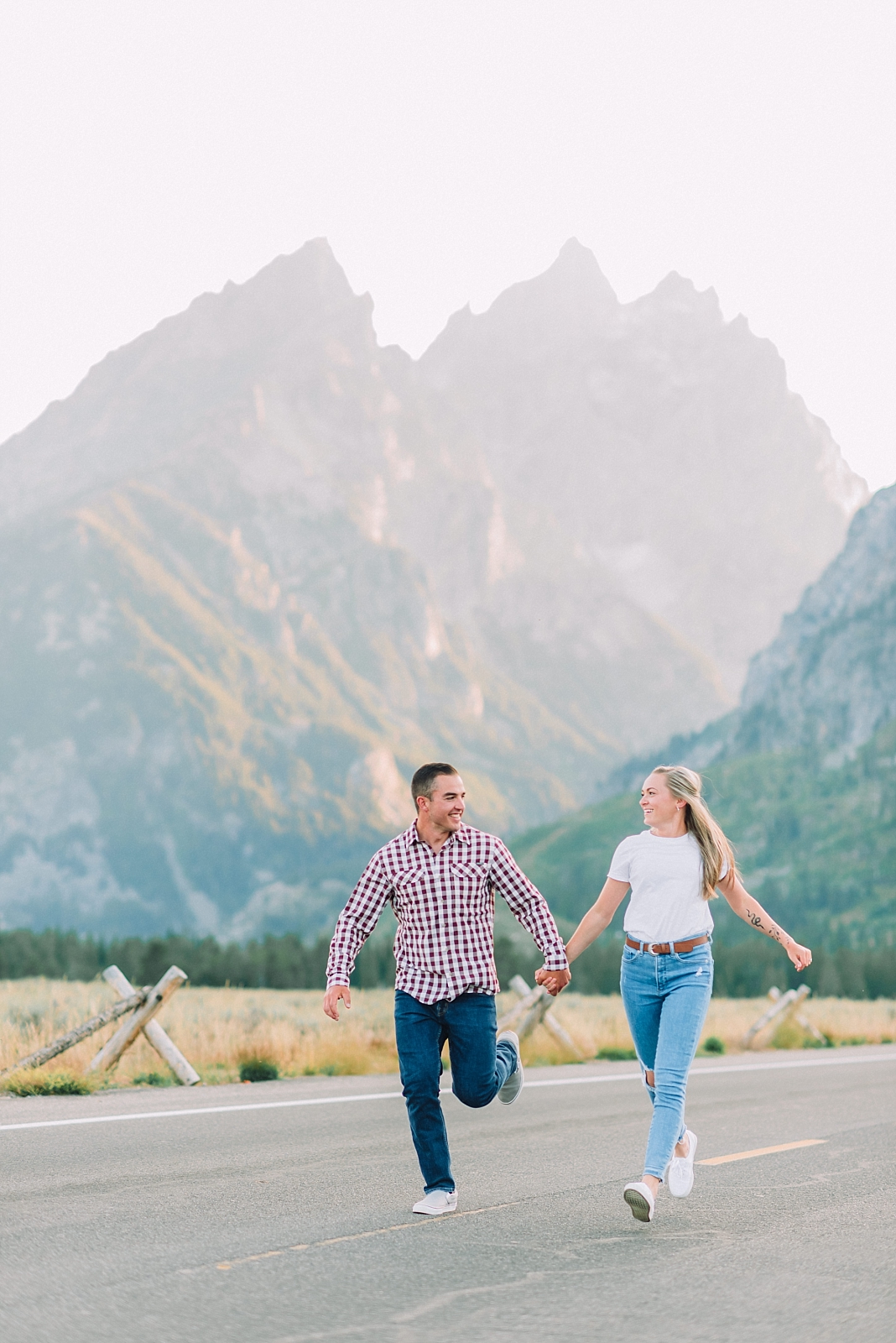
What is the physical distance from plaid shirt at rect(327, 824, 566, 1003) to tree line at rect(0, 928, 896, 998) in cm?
3317

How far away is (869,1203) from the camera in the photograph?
720 cm

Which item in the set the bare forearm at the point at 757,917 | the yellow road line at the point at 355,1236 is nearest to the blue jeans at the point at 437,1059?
the yellow road line at the point at 355,1236

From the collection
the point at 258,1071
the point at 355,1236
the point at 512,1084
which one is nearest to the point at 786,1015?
the point at 258,1071

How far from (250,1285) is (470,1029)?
1.64 m

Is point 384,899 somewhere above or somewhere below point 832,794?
below

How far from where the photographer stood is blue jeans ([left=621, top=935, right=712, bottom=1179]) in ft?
21.5

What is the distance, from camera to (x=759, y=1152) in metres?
9.02

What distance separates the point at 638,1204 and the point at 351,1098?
597 cm

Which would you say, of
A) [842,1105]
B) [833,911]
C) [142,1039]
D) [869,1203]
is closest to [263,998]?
[142,1039]

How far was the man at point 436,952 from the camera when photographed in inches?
255

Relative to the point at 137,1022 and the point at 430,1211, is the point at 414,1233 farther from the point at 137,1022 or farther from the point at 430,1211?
the point at 137,1022

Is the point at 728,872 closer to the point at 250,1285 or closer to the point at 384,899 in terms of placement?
the point at 384,899

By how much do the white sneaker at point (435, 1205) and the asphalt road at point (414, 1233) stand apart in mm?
71

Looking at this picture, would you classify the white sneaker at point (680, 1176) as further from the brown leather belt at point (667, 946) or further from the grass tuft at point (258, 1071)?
the grass tuft at point (258, 1071)
